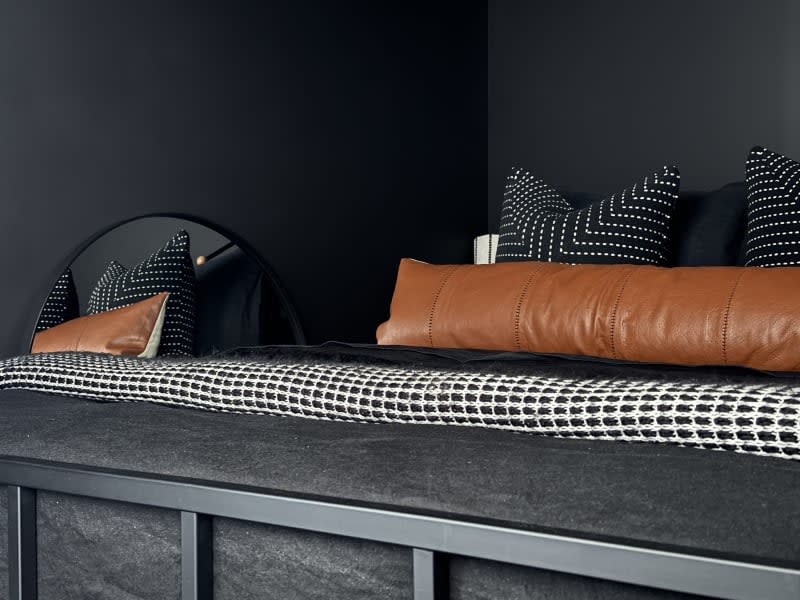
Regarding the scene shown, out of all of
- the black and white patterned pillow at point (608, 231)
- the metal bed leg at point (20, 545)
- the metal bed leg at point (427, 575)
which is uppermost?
the black and white patterned pillow at point (608, 231)

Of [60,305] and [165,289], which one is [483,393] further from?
[60,305]

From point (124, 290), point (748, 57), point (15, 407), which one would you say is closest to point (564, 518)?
point (15, 407)

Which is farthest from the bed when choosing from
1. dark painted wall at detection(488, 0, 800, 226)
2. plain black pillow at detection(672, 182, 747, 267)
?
dark painted wall at detection(488, 0, 800, 226)

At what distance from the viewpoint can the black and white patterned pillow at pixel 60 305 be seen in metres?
2.25

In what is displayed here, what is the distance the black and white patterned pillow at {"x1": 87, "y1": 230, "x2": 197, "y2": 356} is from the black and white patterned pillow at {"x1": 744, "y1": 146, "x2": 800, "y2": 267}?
1.43 metres

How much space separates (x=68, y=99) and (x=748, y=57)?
214 centimetres

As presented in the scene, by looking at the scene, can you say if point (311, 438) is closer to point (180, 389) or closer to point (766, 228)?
point (180, 389)

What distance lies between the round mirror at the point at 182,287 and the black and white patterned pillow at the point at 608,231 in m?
0.90

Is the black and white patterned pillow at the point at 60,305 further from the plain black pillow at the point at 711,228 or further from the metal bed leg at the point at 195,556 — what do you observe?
the metal bed leg at the point at 195,556

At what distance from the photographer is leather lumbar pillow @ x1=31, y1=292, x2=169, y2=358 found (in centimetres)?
205

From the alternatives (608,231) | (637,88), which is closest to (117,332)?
(608,231)

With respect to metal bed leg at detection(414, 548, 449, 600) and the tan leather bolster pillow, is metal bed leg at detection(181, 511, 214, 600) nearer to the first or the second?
metal bed leg at detection(414, 548, 449, 600)

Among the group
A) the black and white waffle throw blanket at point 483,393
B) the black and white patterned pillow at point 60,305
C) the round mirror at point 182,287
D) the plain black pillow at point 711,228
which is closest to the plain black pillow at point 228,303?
the round mirror at point 182,287

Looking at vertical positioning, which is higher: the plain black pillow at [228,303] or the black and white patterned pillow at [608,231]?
the black and white patterned pillow at [608,231]
